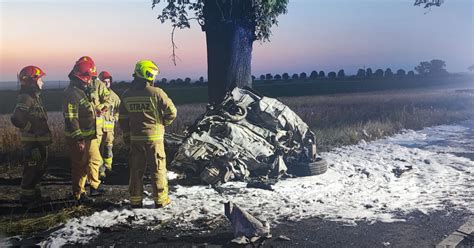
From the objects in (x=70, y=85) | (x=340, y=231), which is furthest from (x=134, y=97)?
(x=340, y=231)

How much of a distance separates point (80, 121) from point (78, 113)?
5.0 inches

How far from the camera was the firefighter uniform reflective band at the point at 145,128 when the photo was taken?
18.3 ft

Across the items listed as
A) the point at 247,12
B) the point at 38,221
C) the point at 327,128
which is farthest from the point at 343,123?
the point at 38,221

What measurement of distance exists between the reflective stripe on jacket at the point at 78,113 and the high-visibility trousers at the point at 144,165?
82 centimetres

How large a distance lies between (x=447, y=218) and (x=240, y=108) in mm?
4613

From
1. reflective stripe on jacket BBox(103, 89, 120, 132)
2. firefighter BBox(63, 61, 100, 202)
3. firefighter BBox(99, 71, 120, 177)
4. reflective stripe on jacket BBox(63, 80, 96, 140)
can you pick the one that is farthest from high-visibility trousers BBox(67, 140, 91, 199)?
firefighter BBox(99, 71, 120, 177)

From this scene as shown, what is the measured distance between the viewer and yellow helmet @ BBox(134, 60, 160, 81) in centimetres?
552

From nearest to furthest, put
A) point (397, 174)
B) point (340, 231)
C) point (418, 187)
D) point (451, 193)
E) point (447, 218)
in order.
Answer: point (340, 231) → point (447, 218) → point (451, 193) → point (418, 187) → point (397, 174)

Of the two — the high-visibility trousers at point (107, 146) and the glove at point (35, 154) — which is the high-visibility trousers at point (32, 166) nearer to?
the glove at point (35, 154)

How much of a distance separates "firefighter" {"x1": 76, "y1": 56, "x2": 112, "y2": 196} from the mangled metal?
1.57 m

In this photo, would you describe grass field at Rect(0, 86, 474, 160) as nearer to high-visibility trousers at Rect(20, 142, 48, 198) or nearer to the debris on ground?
high-visibility trousers at Rect(20, 142, 48, 198)

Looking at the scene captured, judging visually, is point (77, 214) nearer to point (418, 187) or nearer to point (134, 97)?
point (134, 97)

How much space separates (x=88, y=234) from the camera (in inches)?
193

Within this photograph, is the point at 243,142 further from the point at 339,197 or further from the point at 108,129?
the point at 108,129
